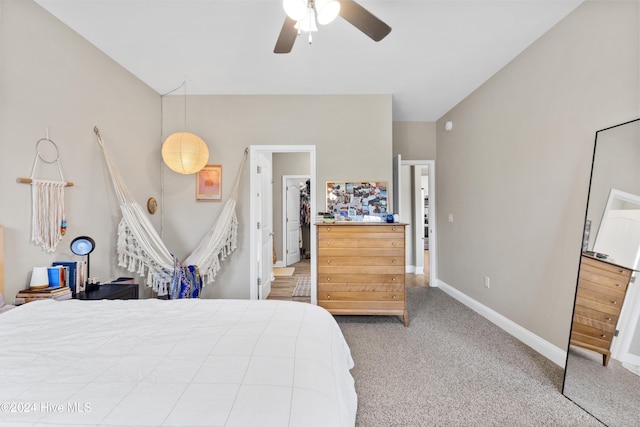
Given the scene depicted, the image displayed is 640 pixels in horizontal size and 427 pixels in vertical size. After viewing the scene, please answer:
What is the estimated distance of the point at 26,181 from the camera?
5.97ft

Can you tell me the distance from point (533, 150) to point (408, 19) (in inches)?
60.3

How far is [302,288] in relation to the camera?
420 centimetres

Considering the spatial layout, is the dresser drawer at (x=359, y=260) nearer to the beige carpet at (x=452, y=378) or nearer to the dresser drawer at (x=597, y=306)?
the beige carpet at (x=452, y=378)

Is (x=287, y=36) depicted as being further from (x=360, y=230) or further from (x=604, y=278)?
(x=604, y=278)

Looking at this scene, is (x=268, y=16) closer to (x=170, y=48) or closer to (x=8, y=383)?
(x=170, y=48)

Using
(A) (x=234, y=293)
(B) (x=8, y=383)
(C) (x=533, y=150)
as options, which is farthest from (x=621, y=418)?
(A) (x=234, y=293)

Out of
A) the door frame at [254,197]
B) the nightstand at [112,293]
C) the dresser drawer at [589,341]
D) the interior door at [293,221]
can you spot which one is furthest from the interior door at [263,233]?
the dresser drawer at [589,341]

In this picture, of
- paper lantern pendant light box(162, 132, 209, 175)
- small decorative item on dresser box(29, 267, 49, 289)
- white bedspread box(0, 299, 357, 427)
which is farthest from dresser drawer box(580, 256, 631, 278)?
small decorative item on dresser box(29, 267, 49, 289)

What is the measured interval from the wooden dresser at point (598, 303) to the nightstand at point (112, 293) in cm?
327

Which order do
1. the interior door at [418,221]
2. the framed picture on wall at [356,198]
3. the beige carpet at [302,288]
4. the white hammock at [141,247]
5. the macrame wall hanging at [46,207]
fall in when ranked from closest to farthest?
the macrame wall hanging at [46,207] → the white hammock at [141,247] → the framed picture on wall at [356,198] → the beige carpet at [302,288] → the interior door at [418,221]

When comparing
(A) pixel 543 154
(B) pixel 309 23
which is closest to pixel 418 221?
(A) pixel 543 154

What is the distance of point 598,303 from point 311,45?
2800mm

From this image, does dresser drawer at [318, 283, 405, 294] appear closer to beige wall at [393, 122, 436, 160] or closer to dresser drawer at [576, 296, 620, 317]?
dresser drawer at [576, 296, 620, 317]

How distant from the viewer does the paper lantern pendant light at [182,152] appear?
110 inches
